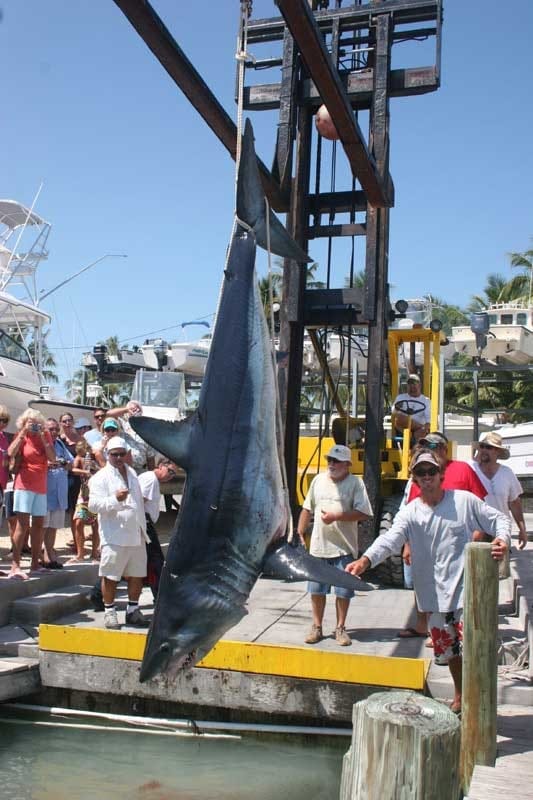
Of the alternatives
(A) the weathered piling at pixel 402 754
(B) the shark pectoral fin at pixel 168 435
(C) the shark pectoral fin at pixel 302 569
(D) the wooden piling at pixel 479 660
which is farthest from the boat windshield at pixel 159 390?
(C) the shark pectoral fin at pixel 302 569

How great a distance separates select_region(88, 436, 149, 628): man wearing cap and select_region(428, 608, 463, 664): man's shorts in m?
2.43

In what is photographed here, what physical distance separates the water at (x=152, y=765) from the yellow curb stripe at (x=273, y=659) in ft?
A: 1.67

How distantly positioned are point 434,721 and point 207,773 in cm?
228

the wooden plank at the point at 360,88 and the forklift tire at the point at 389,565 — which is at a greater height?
the wooden plank at the point at 360,88

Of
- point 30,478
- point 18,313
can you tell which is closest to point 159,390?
point 18,313

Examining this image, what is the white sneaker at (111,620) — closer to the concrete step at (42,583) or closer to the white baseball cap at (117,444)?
the concrete step at (42,583)

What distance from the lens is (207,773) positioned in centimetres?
475

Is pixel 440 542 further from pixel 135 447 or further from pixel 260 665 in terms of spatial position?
pixel 135 447

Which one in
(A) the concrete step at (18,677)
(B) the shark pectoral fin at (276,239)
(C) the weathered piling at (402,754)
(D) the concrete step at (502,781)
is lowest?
(A) the concrete step at (18,677)

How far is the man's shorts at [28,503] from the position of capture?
6.85 metres

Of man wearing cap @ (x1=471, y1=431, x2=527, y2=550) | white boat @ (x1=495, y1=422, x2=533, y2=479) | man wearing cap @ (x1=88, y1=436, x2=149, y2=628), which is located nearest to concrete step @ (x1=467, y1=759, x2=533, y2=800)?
man wearing cap @ (x1=471, y1=431, x2=527, y2=550)

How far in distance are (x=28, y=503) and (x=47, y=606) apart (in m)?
0.99

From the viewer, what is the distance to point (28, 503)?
688 centimetres

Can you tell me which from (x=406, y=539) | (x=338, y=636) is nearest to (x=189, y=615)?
(x=406, y=539)
